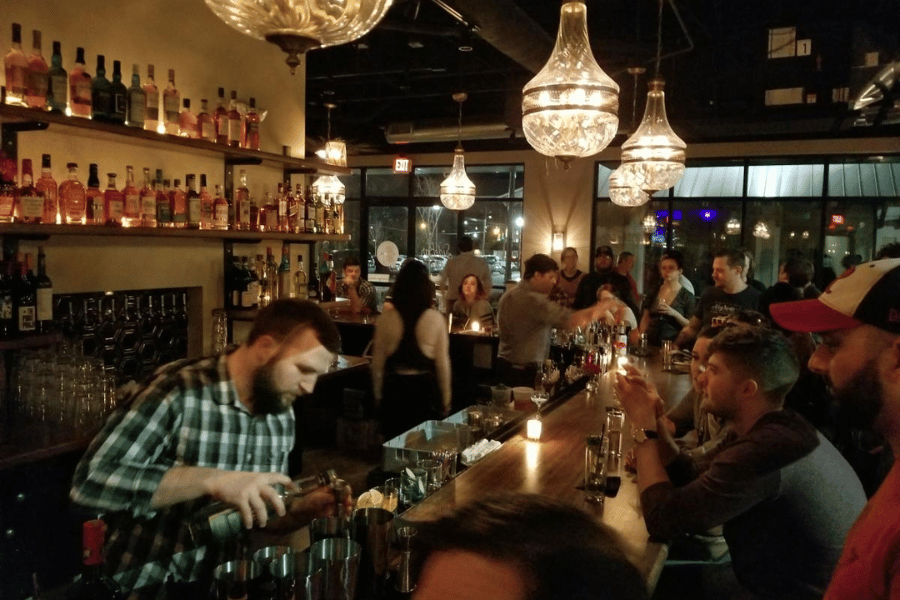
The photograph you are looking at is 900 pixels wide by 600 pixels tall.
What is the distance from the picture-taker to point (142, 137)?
3371 millimetres

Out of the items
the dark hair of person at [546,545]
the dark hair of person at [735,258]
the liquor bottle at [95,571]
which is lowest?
the liquor bottle at [95,571]

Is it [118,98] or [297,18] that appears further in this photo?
[118,98]

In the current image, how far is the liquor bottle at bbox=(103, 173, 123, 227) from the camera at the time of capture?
10.9 ft

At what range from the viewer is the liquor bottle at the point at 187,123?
12.2 ft

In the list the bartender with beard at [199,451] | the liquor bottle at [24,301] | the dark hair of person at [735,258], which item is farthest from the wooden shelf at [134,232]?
the dark hair of person at [735,258]

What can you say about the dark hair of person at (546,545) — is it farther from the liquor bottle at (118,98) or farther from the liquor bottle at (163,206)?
the liquor bottle at (163,206)

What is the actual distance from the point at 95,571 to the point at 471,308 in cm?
556

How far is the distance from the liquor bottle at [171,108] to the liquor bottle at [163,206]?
0.88ft

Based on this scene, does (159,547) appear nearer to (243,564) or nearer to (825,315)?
(243,564)

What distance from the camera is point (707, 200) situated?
10.2 meters

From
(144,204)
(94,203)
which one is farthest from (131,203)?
(94,203)

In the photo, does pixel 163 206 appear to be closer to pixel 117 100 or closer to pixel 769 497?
pixel 117 100

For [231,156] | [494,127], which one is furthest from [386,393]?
[494,127]

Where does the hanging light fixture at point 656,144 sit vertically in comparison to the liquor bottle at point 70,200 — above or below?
above
